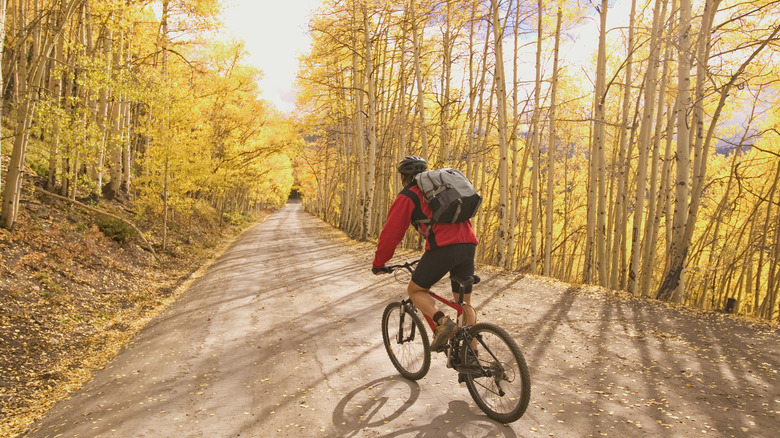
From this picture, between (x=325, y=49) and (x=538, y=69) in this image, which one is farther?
(x=325, y=49)

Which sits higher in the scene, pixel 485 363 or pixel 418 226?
pixel 418 226

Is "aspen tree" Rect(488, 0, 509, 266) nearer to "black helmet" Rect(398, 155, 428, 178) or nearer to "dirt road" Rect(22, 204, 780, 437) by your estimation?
"dirt road" Rect(22, 204, 780, 437)

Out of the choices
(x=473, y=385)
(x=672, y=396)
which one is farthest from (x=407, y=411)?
(x=672, y=396)

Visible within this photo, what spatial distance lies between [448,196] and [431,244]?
1.46 feet

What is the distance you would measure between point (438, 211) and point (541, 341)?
302 cm

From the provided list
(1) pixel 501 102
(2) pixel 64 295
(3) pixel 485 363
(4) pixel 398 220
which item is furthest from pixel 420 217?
(1) pixel 501 102

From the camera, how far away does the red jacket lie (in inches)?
143

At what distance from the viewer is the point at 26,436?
3832 mm

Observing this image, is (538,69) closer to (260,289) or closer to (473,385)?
(260,289)

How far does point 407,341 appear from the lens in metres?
4.43

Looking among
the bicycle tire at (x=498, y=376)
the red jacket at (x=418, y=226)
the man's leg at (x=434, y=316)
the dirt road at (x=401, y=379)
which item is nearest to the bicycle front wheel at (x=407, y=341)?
the dirt road at (x=401, y=379)

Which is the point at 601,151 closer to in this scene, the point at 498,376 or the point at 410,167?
the point at 410,167

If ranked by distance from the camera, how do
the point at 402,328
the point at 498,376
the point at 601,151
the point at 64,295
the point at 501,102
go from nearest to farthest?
the point at 498,376
the point at 402,328
the point at 64,295
the point at 601,151
the point at 501,102

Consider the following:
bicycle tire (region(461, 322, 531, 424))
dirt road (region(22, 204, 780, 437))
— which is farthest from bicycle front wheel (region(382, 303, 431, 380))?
bicycle tire (region(461, 322, 531, 424))
